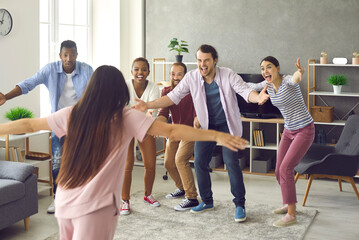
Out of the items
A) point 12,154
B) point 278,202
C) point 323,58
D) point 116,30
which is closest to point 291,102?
point 278,202

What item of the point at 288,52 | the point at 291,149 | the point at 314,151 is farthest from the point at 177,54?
the point at 291,149

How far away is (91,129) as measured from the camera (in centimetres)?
211

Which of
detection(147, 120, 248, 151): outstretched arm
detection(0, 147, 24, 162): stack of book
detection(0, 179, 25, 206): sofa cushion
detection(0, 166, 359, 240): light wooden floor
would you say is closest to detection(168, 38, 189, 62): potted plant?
detection(0, 166, 359, 240): light wooden floor

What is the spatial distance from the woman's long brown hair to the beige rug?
1.92 metres

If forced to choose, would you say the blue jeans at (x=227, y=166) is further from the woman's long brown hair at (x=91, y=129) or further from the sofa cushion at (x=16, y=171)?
the woman's long brown hair at (x=91, y=129)

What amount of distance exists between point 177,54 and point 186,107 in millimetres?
2232

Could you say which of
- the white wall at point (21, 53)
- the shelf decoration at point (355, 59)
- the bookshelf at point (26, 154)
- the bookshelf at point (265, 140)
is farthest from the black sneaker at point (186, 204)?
the shelf decoration at point (355, 59)

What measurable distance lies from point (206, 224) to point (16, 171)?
1578 millimetres

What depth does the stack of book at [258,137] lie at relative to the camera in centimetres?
615

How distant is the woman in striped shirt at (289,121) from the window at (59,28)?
2.73m

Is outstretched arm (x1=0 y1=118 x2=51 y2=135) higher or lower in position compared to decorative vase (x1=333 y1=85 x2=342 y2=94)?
lower

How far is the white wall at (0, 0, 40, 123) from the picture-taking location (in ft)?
16.5

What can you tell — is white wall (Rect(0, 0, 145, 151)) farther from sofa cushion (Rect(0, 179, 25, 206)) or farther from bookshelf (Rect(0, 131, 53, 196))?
sofa cushion (Rect(0, 179, 25, 206))

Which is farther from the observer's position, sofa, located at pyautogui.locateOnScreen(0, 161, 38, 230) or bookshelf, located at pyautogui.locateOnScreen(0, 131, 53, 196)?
bookshelf, located at pyautogui.locateOnScreen(0, 131, 53, 196)
